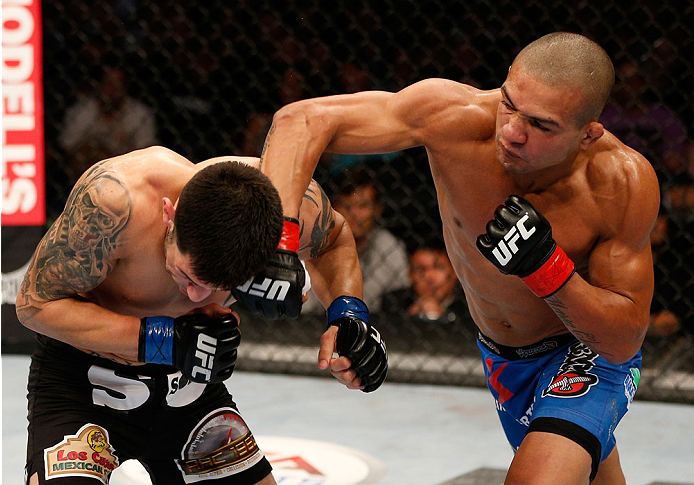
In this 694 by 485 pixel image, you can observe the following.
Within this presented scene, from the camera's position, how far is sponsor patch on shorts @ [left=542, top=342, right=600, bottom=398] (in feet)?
5.90

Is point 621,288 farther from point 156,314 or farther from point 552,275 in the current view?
point 156,314

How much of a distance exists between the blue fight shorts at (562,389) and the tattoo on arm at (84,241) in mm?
877

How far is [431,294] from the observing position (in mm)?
3781

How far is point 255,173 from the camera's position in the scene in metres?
1.44

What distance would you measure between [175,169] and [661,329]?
2593mm

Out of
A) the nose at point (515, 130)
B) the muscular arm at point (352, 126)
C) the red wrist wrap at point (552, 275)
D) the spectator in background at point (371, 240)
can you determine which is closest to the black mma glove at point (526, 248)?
the red wrist wrap at point (552, 275)

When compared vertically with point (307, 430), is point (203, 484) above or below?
above

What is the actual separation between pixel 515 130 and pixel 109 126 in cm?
295

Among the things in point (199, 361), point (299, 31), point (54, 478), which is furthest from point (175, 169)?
point (299, 31)

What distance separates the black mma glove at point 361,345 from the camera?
5.50ft

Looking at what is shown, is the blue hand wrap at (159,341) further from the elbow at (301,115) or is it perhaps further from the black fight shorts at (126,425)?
the elbow at (301,115)

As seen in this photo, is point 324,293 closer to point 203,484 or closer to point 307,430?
point 203,484

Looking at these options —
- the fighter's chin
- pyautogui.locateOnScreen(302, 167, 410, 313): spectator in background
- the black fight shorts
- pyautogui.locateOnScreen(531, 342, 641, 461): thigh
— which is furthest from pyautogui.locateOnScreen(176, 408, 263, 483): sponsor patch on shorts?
pyautogui.locateOnScreen(302, 167, 410, 313): spectator in background

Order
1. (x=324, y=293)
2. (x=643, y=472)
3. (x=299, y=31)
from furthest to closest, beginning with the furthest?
(x=299, y=31), (x=643, y=472), (x=324, y=293)
